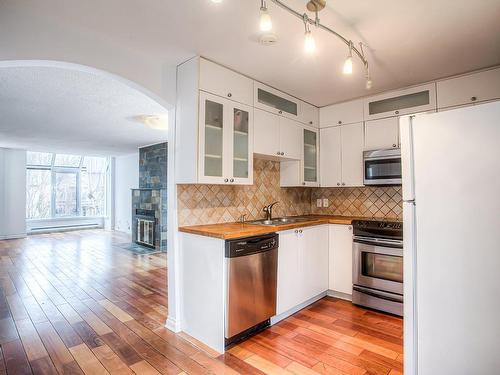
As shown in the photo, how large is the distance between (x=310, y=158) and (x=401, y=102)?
121 cm

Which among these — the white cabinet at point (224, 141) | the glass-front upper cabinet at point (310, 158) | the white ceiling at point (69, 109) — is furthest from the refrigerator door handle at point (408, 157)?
the white ceiling at point (69, 109)

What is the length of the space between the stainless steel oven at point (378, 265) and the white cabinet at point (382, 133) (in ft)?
3.08

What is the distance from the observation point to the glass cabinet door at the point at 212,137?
8.14 feet

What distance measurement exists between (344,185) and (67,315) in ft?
11.3

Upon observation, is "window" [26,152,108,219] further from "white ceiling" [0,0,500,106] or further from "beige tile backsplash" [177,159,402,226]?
"white ceiling" [0,0,500,106]

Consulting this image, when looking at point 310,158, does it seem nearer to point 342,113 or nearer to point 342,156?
point 342,156

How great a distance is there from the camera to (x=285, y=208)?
387 cm

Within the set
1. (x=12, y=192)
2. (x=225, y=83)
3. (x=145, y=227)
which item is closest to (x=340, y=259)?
(x=225, y=83)

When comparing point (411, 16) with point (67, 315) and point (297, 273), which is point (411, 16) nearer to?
point (297, 273)

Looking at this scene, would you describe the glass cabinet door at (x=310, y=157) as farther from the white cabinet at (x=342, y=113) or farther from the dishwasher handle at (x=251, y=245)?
the dishwasher handle at (x=251, y=245)

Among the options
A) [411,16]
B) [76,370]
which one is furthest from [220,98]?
[76,370]

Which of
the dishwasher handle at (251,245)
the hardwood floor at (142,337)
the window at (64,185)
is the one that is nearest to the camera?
the hardwood floor at (142,337)

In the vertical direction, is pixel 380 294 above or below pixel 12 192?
below

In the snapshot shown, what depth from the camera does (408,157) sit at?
1.58m
